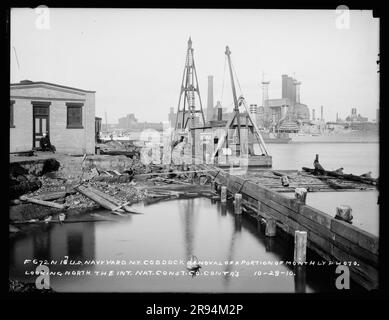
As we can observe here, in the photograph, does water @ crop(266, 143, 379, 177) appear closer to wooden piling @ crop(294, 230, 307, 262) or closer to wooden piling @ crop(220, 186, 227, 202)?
wooden piling @ crop(294, 230, 307, 262)

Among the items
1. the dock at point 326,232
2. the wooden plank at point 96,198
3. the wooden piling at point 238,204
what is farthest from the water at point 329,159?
the wooden plank at point 96,198

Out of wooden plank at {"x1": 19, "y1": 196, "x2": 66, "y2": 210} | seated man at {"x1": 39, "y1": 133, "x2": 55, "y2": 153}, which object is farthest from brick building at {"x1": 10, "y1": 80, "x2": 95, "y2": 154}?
wooden plank at {"x1": 19, "y1": 196, "x2": 66, "y2": 210}

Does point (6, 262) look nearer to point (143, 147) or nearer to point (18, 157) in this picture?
point (18, 157)

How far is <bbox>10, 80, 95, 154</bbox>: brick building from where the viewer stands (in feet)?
29.6

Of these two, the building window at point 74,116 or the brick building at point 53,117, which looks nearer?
the brick building at point 53,117

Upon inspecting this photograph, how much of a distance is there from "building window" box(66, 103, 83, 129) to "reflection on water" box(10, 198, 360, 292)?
394 centimetres

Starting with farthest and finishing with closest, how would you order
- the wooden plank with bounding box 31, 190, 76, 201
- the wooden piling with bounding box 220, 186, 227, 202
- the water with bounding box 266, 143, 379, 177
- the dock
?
the water with bounding box 266, 143, 379, 177
the wooden piling with bounding box 220, 186, 227, 202
the wooden plank with bounding box 31, 190, 76, 201
the dock

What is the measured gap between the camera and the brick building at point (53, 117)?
29.6 ft

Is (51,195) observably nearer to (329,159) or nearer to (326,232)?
(326,232)

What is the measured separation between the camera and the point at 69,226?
8148 mm

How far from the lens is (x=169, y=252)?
Answer: 6.70m

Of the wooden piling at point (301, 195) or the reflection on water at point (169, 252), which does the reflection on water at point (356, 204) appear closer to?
the reflection on water at point (169, 252)

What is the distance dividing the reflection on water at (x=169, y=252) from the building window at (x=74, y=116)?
3.94 meters
